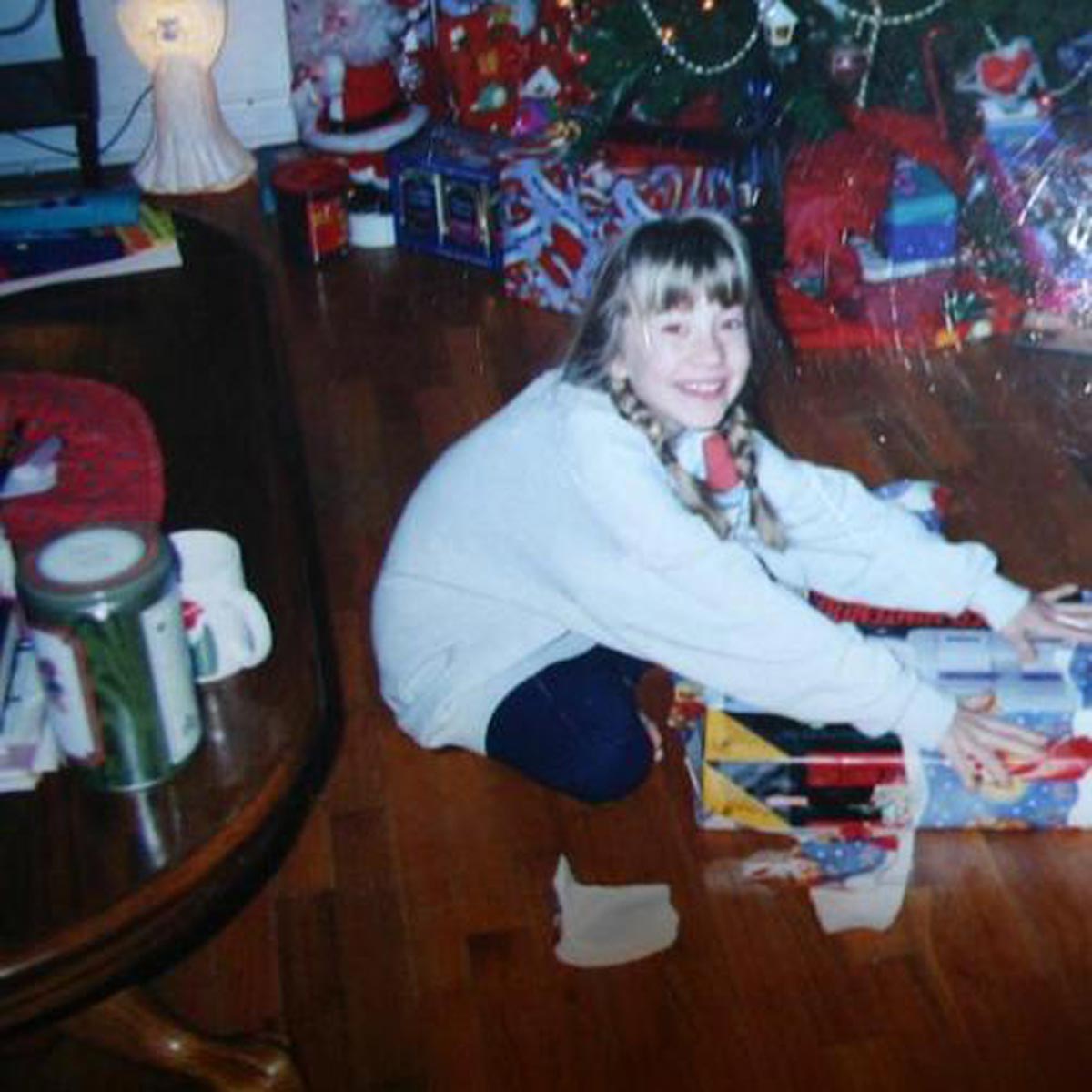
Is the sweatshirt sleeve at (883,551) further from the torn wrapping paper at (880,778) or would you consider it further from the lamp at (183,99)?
the lamp at (183,99)

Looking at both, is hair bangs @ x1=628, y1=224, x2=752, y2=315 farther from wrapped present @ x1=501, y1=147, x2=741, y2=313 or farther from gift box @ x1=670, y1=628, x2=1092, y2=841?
wrapped present @ x1=501, y1=147, x2=741, y2=313

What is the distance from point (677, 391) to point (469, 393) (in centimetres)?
118

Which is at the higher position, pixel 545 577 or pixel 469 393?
pixel 545 577

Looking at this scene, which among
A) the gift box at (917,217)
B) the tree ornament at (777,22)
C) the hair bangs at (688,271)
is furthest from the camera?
the gift box at (917,217)

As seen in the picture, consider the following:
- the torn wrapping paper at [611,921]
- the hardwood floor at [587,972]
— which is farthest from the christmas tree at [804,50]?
the torn wrapping paper at [611,921]

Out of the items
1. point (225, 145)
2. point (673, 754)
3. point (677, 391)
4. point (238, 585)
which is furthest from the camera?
point (225, 145)

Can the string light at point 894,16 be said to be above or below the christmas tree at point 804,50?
above

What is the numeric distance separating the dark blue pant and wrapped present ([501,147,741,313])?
99 centimetres

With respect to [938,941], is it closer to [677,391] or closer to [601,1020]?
[601,1020]

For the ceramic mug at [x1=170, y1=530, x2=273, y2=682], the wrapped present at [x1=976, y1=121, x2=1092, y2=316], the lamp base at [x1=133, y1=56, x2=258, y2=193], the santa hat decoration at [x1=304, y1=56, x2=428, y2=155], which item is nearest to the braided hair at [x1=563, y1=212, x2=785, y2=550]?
the ceramic mug at [x1=170, y1=530, x2=273, y2=682]

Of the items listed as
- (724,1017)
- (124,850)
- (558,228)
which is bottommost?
(724,1017)

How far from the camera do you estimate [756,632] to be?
1616mm

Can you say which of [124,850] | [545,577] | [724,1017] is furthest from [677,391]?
[124,850]

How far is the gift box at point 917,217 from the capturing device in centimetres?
282
